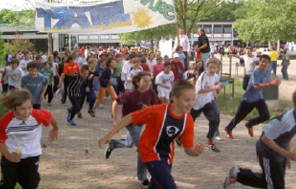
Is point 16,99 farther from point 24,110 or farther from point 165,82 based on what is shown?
point 165,82

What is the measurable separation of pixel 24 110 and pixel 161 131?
134cm

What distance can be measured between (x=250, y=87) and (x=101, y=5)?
7.80 metres

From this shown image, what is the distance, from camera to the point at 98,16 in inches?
572

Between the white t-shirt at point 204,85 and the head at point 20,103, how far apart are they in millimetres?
3779

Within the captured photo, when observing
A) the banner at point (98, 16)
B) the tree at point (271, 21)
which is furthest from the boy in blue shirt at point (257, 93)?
the tree at point (271, 21)

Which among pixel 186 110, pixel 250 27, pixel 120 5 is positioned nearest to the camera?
pixel 186 110

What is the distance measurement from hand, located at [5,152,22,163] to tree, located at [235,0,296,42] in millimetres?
46213

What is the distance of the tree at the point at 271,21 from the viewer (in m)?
47.6

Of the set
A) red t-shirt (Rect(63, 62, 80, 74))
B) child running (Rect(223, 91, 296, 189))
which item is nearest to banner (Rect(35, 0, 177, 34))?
red t-shirt (Rect(63, 62, 80, 74))

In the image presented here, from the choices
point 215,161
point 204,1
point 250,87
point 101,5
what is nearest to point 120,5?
point 101,5

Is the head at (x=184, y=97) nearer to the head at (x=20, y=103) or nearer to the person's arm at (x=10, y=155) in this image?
the head at (x=20, y=103)

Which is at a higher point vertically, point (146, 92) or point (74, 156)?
point (146, 92)

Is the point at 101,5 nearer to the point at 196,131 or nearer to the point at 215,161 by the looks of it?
the point at 196,131

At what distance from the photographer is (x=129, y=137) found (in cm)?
626
